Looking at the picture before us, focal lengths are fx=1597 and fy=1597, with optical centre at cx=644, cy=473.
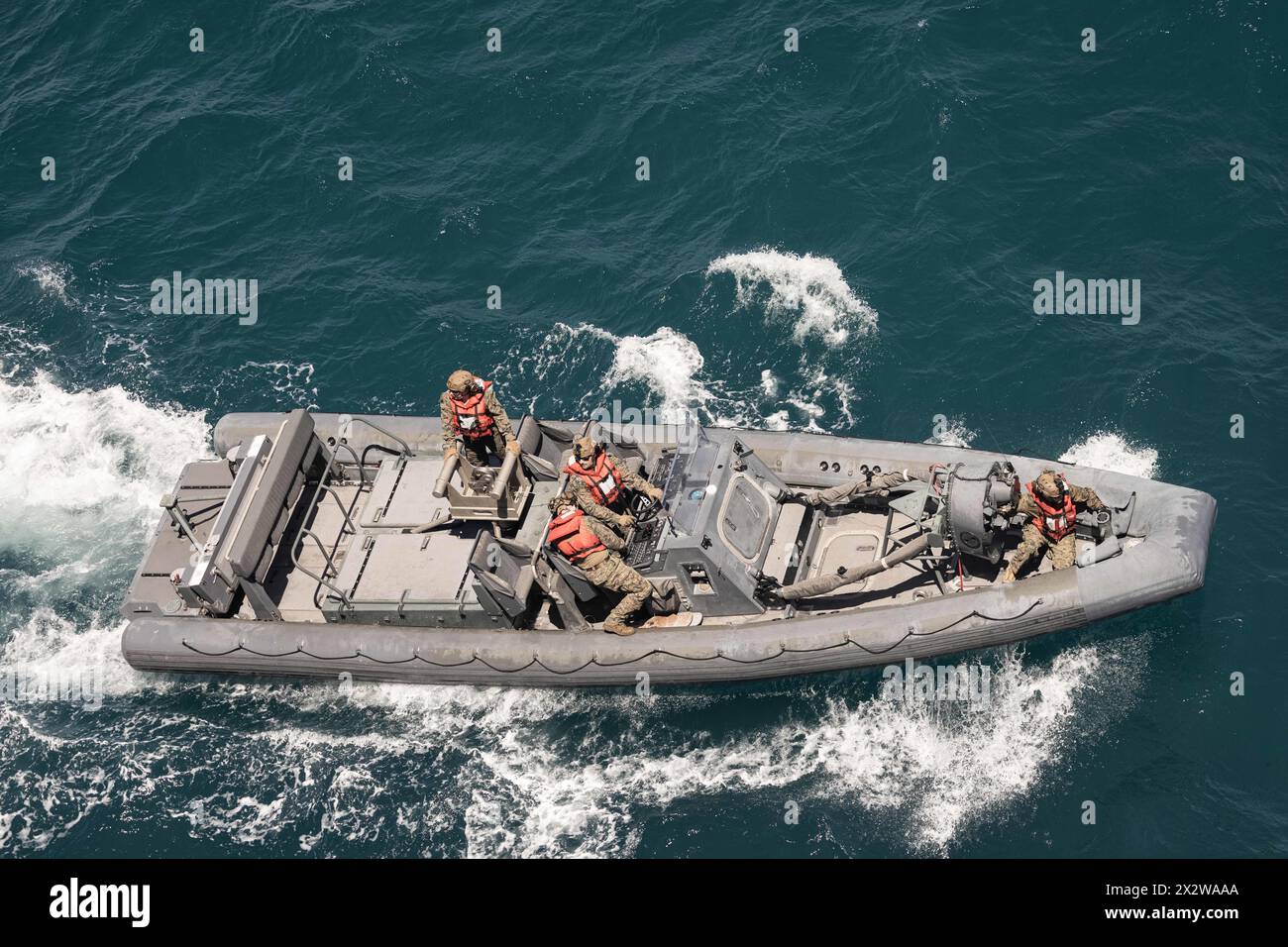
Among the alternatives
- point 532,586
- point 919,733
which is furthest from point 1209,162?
point 532,586

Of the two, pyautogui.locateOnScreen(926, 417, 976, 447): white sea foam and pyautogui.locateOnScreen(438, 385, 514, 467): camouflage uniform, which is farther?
pyautogui.locateOnScreen(926, 417, 976, 447): white sea foam

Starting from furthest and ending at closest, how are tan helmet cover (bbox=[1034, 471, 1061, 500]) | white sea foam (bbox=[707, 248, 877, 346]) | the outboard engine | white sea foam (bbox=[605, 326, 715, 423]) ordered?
white sea foam (bbox=[707, 248, 877, 346]) → white sea foam (bbox=[605, 326, 715, 423]) → the outboard engine → tan helmet cover (bbox=[1034, 471, 1061, 500])

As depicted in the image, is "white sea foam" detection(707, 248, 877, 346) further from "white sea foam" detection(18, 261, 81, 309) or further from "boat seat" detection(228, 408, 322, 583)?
"white sea foam" detection(18, 261, 81, 309)

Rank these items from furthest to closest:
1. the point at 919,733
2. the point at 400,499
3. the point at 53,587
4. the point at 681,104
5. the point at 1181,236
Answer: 1. the point at 681,104
2. the point at 1181,236
3. the point at 53,587
4. the point at 400,499
5. the point at 919,733

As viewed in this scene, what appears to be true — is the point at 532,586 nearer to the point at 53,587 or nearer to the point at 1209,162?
the point at 53,587

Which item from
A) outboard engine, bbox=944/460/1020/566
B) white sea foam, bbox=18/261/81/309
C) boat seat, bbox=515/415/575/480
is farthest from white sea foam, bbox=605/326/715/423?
white sea foam, bbox=18/261/81/309

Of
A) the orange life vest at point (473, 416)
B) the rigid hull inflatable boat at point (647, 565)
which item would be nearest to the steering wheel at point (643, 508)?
the rigid hull inflatable boat at point (647, 565)

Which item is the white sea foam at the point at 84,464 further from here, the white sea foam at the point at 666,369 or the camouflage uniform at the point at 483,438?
the white sea foam at the point at 666,369
